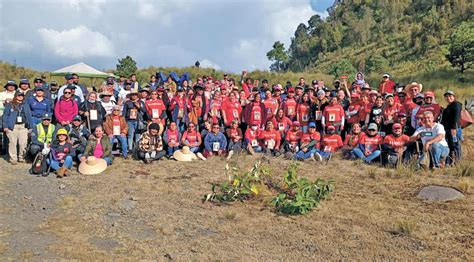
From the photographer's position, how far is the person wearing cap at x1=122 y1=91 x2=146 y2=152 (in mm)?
10891

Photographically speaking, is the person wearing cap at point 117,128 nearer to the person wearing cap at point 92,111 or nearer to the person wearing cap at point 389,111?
the person wearing cap at point 92,111

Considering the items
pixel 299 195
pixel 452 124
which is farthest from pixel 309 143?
pixel 299 195

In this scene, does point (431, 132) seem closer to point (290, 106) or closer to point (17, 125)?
point (290, 106)

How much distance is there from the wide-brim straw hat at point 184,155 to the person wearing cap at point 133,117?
1.09 metres

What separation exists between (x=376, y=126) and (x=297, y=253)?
→ 5407 millimetres

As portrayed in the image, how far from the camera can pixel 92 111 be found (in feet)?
34.5

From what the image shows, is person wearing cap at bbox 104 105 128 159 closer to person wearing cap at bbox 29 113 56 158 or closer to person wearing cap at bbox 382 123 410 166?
person wearing cap at bbox 29 113 56 158

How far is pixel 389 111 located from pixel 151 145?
573 centimetres

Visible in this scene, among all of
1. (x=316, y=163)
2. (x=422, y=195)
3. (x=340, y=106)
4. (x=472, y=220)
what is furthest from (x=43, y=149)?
(x=472, y=220)


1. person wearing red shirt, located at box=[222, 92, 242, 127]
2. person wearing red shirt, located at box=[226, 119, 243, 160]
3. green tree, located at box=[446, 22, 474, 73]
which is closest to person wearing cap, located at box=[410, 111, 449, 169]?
person wearing red shirt, located at box=[226, 119, 243, 160]

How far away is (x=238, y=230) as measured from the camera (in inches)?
252

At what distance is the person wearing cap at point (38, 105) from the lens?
10225 millimetres

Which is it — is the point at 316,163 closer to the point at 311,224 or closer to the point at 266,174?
the point at 266,174

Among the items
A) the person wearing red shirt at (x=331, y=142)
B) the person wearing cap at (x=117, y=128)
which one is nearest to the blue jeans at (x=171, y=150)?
the person wearing cap at (x=117, y=128)
